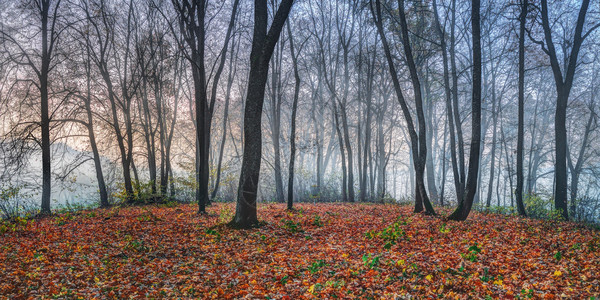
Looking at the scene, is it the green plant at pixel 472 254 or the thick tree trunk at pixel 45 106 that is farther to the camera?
the thick tree trunk at pixel 45 106

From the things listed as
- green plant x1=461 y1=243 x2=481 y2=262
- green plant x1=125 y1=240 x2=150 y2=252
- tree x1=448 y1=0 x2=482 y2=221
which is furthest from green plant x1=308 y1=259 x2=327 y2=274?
tree x1=448 y1=0 x2=482 y2=221

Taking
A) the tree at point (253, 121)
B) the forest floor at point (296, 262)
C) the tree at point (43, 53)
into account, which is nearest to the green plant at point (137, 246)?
the forest floor at point (296, 262)

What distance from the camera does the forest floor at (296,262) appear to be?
4.18 metres

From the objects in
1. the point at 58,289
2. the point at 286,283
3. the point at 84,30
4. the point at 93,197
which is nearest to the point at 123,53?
the point at 84,30

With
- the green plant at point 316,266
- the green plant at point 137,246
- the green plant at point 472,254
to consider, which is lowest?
the green plant at point 316,266

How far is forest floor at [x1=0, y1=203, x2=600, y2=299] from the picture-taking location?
13.7ft

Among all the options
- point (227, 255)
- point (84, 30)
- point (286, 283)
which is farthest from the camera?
point (84, 30)

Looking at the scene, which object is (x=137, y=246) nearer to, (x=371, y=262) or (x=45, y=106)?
(x=371, y=262)

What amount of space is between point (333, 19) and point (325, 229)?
495 inches

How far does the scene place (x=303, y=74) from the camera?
2205 cm

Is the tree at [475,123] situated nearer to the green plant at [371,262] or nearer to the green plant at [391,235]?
the green plant at [391,235]

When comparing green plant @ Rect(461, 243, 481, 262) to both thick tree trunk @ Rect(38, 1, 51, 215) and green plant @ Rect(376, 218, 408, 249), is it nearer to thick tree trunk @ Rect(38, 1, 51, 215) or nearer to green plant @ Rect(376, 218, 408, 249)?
green plant @ Rect(376, 218, 408, 249)

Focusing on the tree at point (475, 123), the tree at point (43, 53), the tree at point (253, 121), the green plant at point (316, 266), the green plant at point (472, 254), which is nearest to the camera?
the green plant at point (316, 266)

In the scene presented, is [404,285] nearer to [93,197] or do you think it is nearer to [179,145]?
[93,197]
